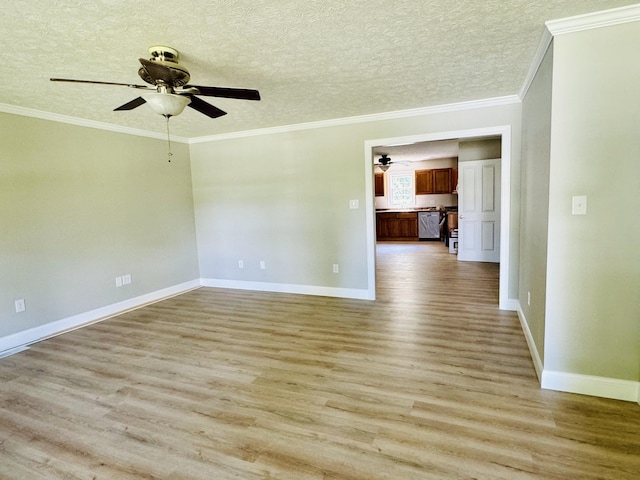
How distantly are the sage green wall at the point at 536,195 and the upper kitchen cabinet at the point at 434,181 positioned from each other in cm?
678

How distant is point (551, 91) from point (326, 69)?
160cm

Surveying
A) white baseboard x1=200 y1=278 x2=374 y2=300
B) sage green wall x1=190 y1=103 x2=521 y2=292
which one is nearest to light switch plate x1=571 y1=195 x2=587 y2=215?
sage green wall x1=190 y1=103 x2=521 y2=292

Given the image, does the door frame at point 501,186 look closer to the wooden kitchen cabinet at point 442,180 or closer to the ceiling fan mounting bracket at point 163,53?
the ceiling fan mounting bracket at point 163,53

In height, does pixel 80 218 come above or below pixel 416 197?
below

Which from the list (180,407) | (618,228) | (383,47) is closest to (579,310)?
(618,228)

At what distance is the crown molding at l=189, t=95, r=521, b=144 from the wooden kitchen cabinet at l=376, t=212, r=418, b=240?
253 inches

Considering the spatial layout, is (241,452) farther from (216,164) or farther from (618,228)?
(216,164)

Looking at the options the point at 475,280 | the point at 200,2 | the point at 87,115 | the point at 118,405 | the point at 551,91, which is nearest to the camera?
the point at 200,2

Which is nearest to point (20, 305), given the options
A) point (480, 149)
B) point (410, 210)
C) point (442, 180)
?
point (480, 149)

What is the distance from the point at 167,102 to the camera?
2137mm

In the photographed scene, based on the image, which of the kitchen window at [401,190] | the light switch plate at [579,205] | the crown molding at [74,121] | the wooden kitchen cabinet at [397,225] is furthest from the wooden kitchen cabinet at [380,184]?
the light switch plate at [579,205]

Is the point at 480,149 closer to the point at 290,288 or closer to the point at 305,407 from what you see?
the point at 290,288

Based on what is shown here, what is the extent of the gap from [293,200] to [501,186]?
2696 mm

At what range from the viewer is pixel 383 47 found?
231 centimetres
